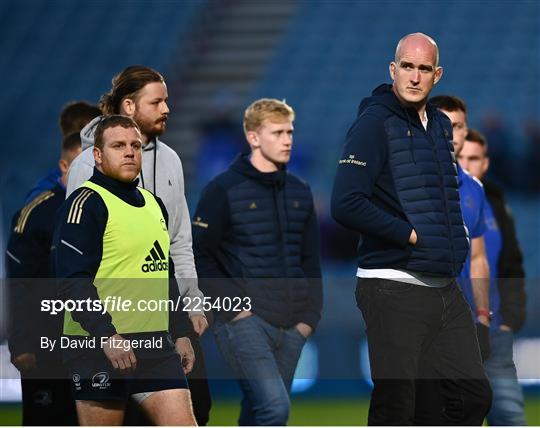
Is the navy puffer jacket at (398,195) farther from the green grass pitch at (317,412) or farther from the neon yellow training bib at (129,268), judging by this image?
the green grass pitch at (317,412)

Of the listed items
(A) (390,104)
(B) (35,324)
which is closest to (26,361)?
(B) (35,324)

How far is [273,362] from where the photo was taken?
20.8ft

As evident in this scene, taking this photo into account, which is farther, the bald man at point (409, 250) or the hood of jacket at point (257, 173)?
the hood of jacket at point (257, 173)

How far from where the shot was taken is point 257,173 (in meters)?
6.55

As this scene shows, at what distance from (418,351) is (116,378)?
1.20 m

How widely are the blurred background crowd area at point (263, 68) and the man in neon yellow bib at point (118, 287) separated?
8235 mm

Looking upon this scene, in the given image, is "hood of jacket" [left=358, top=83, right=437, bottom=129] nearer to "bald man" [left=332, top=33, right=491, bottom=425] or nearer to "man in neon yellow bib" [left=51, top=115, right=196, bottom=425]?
"bald man" [left=332, top=33, right=491, bottom=425]

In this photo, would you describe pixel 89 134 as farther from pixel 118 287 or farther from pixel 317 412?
pixel 317 412

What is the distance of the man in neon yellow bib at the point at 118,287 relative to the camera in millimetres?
4988

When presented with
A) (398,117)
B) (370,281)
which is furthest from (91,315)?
(398,117)

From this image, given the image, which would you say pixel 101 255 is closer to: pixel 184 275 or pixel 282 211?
pixel 184 275

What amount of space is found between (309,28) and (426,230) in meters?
12.1

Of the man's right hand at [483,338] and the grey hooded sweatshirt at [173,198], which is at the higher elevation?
the grey hooded sweatshirt at [173,198]

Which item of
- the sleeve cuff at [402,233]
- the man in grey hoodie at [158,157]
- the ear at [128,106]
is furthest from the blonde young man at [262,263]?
the sleeve cuff at [402,233]
